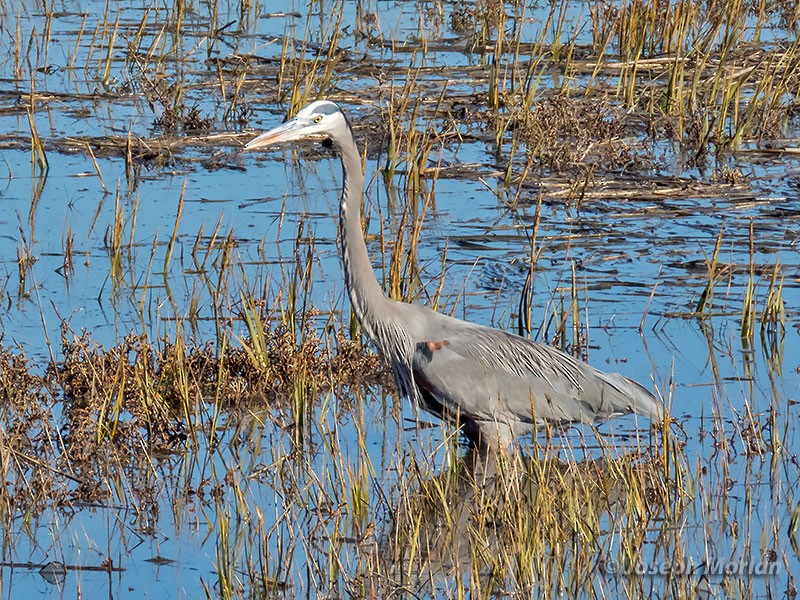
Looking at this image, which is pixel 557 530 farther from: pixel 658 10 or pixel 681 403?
pixel 658 10

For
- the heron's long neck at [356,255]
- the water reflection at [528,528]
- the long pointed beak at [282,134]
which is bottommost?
the water reflection at [528,528]

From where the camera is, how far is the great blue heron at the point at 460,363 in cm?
553

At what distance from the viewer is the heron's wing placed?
5570 millimetres

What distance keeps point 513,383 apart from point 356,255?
2.77ft

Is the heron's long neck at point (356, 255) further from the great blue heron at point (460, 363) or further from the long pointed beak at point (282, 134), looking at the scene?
the long pointed beak at point (282, 134)

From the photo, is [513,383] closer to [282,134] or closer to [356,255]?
[356,255]

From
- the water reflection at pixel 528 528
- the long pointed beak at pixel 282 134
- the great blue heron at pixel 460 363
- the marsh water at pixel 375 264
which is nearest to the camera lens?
the water reflection at pixel 528 528

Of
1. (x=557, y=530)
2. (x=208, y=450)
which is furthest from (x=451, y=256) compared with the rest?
(x=557, y=530)

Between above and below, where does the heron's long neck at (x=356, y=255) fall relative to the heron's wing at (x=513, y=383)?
above

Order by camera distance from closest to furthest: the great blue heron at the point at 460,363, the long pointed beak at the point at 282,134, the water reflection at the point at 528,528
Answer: the water reflection at the point at 528,528, the long pointed beak at the point at 282,134, the great blue heron at the point at 460,363

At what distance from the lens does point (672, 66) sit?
1030 centimetres

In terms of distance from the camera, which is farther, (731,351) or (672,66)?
(672,66)

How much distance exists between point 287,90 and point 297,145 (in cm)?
78

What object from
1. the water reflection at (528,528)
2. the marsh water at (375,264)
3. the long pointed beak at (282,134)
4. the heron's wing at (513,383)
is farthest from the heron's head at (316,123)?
the water reflection at (528,528)
